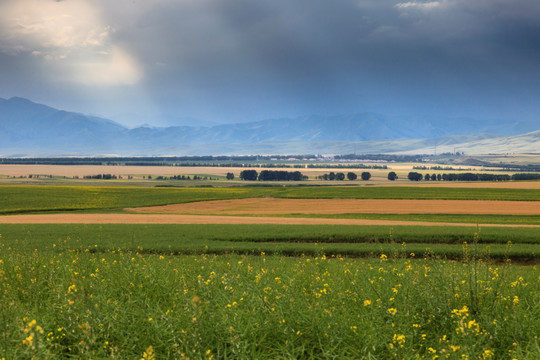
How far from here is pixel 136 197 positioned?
263ft

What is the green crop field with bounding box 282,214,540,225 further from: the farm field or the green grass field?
the green grass field

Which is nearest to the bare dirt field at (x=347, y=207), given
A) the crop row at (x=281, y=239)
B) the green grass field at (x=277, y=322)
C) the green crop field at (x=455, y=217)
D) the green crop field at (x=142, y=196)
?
the green crop field at (x=455, y=217)

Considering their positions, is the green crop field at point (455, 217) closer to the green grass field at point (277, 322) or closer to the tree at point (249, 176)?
the green grass field at point (277, 322)

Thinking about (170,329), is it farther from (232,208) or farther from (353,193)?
(353,193)

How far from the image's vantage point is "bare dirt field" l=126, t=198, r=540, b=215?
59844 mm

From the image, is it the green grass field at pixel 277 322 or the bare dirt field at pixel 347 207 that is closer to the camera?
the green grass field at pixel 277 322

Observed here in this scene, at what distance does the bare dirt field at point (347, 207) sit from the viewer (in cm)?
5984

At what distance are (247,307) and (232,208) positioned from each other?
57324 millimetres

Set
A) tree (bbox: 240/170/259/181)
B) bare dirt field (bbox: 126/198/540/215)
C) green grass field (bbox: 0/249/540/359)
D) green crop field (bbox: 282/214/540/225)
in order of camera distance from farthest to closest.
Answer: tree (bbox: 240/170/259/181) → bare dirt field (bbox: 126/198/540/215) → green crop field (bbox: 282/214/540/225) → green grass field (bbox: 0/249/540/359)

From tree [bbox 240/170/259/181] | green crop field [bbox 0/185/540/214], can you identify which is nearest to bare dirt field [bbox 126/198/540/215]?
green crop field [bbox 0/185/540/214]

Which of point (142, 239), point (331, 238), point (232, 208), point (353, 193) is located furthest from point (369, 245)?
point (353, 193)

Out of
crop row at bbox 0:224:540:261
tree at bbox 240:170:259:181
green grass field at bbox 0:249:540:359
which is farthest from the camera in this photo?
tree at bbox 240:170:259:181

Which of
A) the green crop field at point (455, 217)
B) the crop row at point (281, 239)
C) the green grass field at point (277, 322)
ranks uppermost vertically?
the green grass field at point (277, 322)

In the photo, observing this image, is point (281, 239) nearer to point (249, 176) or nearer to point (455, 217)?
point (455, 217)
